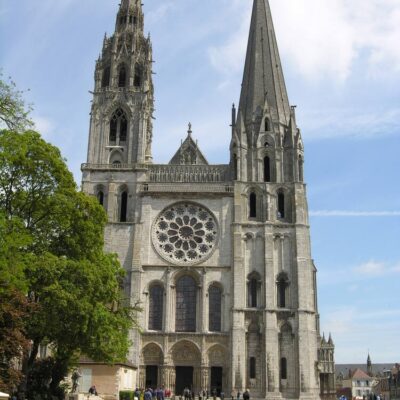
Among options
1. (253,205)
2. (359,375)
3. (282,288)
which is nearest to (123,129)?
(253,205)

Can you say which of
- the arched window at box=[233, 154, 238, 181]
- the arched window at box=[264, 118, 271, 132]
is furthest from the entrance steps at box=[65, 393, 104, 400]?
the arched window at box=[264, 118, 271, 132]

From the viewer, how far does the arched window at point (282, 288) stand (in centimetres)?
Result: 4288

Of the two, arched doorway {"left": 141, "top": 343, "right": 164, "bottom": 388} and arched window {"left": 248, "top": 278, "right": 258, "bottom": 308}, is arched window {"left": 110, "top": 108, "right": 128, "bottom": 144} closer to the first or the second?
arched window {"left": 248, "top": 278, "right": 258, "bottom": 308}

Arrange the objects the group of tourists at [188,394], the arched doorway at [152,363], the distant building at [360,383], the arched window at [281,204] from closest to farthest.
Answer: the group of tourists at [188,394]
the arched doorway at [152,363]
the arched window at [281,204]
the distant building at [360,383]

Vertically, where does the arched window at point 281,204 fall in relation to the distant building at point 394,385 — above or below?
above

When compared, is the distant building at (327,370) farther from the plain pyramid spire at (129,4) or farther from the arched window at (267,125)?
the plain pyramid spire at (129,4)

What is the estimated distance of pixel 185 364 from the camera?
4178 cm

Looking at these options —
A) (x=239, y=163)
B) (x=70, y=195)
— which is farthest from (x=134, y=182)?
(x=70, y=195)

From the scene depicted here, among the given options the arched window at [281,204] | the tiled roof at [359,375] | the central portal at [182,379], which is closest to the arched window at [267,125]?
the arched window at [281,204]

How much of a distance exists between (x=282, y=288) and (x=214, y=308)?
5080 millimetres

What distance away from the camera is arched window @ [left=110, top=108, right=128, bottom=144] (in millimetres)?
47719

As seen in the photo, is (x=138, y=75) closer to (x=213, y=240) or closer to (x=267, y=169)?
(x=267, y=169)

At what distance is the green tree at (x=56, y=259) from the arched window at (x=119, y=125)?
21919 millimetres

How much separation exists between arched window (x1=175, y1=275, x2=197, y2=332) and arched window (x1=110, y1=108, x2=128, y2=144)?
12.5 m
